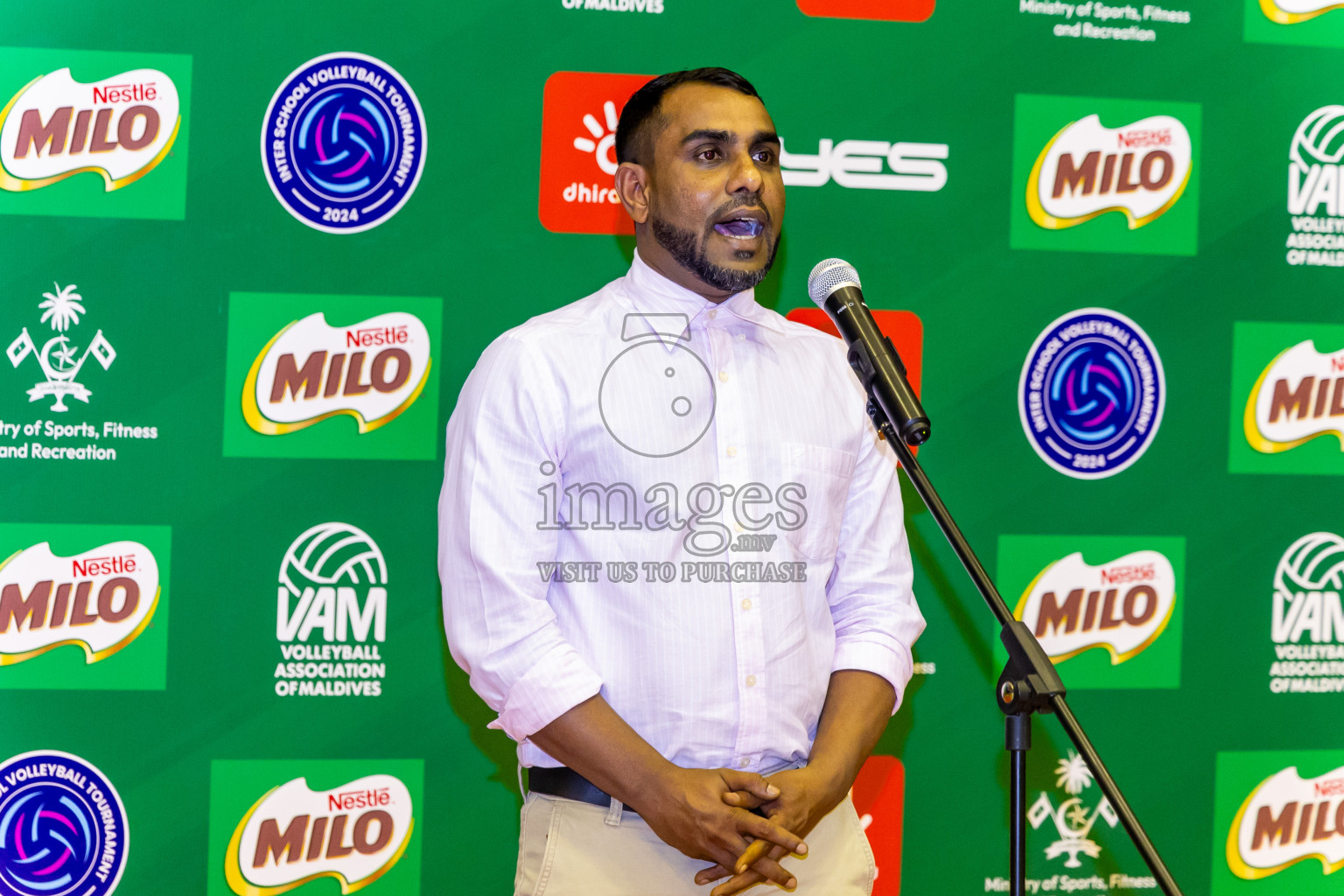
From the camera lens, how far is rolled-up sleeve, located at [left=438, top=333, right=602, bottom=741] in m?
1.53

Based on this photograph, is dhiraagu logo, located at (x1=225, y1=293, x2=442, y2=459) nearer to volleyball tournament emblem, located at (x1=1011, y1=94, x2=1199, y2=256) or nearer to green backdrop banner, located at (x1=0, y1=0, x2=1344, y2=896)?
green backdrop banner, located at (x1=0, y1=0, x2=1344, y2=896)

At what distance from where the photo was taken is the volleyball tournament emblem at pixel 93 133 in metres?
2.22

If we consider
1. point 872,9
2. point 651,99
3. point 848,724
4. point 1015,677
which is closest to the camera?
point 1015,677

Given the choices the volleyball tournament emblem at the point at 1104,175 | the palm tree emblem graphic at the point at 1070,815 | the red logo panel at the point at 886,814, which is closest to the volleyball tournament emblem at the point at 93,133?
the red logo panel at the point at 886,814

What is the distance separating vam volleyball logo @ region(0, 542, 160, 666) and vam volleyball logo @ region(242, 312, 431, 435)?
14.4 inches

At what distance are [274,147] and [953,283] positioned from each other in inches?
56.1

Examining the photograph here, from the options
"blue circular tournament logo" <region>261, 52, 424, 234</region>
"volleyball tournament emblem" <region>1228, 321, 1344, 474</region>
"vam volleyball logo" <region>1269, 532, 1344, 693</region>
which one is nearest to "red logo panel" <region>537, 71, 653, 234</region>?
"blue circular tournament logo" <region>261, 52, 424, 234</region>

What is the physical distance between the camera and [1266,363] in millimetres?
2617

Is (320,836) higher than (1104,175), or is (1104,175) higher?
(1104,175)

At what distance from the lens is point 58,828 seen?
226 centimetres

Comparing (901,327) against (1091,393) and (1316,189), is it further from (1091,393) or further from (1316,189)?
(1316,189)

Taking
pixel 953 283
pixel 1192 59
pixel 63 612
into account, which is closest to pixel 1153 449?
pixel 953 283

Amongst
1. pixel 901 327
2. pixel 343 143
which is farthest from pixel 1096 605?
pixel 343 143

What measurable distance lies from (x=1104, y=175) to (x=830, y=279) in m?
1.26
